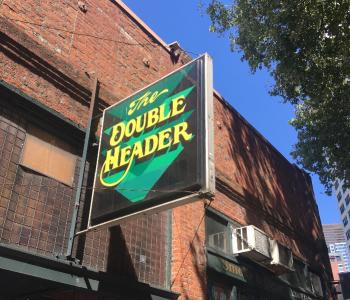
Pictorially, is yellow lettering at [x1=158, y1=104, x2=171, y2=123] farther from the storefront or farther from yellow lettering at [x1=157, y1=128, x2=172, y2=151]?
the storefront

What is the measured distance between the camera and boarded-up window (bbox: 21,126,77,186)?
6531 mm

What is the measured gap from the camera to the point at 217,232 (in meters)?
10.1

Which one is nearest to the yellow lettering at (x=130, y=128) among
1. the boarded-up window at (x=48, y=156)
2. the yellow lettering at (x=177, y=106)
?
the yellow lettering at (x=177, y=106)

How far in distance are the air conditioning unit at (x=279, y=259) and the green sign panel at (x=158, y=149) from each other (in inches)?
222

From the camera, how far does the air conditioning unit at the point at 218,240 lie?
382 inches

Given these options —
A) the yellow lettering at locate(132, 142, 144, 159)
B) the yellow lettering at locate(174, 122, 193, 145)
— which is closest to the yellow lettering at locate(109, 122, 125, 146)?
the yellow lettering at locate(132, 142, 144, 159)

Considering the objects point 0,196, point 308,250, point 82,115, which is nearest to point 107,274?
point 0,196

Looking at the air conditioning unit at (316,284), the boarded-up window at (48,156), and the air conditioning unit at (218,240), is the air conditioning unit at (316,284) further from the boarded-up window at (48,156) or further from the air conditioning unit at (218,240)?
the boarded-up window at (48,156)

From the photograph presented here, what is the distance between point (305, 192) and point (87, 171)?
37.5 ft

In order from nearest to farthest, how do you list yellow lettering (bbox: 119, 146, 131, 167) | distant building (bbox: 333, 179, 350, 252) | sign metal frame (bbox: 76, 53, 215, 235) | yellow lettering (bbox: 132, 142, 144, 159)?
sign metal frame (bbox: 76, 53, 215, 235)
yellow lettering (bbox: 132, 142, 144, 159)
yellow lettering (bbox: 119, 146, 131, 167)
distant building (bbox: 333, 179, 350, 252)

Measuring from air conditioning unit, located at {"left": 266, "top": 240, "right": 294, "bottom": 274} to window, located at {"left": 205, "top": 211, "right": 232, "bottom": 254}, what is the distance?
117 cm

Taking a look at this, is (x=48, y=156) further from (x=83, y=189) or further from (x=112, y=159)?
(x=112, y=159)

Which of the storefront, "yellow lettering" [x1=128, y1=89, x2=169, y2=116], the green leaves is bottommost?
the storefront

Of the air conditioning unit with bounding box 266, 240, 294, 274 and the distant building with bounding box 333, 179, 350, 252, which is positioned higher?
the distant building with bounding box 333, 179, 350, 252
